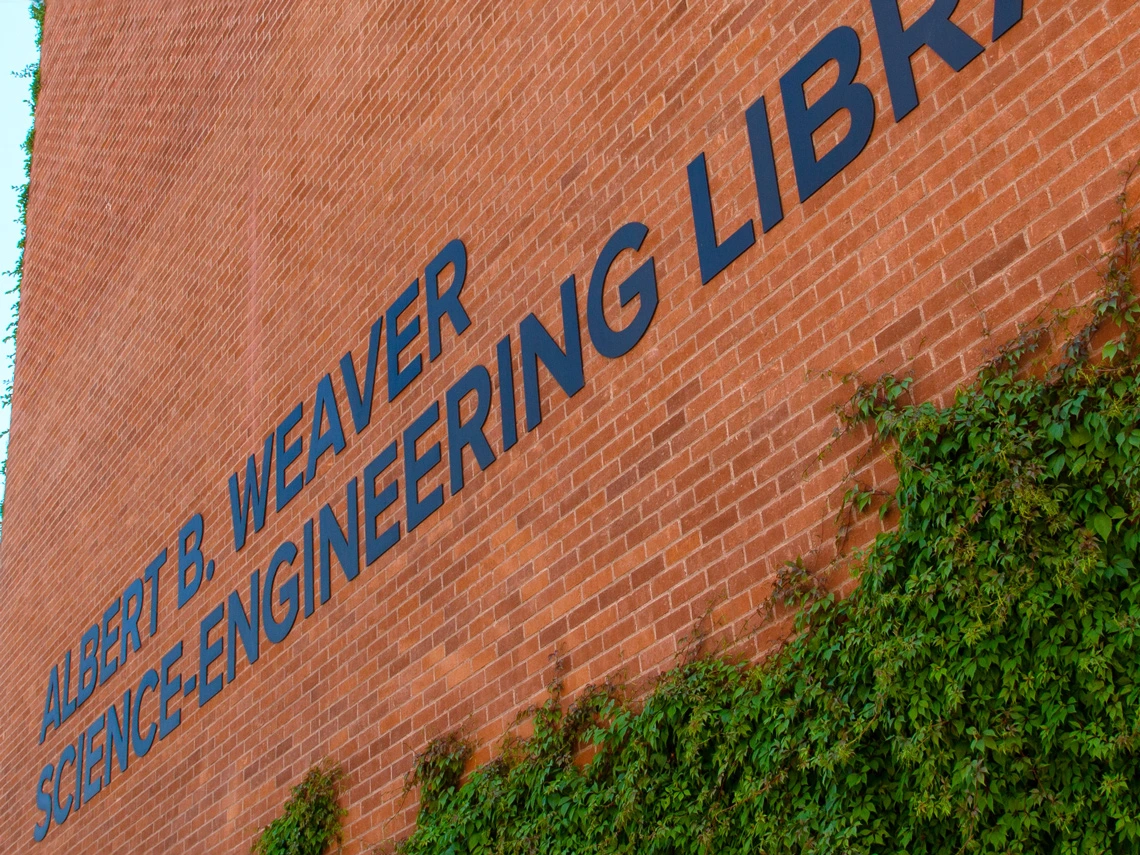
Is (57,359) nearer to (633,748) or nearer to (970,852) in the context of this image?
(633,748)

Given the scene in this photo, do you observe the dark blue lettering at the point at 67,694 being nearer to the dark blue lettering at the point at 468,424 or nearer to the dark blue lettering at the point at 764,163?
the dark blue lettering at the point at 468,424

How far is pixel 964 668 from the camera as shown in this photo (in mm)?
3963

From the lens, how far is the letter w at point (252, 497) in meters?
8.27

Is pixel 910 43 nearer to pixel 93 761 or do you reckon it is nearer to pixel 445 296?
pixel 445 296

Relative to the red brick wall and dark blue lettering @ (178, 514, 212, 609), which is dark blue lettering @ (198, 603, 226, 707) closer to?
the red brick wall

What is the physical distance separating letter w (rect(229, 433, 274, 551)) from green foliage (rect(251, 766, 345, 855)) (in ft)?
6.04

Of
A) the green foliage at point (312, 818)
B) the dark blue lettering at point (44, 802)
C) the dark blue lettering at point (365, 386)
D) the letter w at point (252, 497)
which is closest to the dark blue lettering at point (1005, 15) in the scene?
the dark blue lettering at point (365, 386)

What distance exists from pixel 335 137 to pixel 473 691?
13.2 feet

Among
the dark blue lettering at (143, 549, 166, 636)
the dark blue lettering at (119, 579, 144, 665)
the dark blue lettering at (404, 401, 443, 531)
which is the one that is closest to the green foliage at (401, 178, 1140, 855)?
the dark blue lettering at (404, 401, 443, 531)

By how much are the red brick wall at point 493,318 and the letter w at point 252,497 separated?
0.39 feet

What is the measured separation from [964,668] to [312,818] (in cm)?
392

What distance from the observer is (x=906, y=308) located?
4.59 meters

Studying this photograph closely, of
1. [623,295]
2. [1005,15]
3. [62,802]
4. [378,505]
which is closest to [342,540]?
[378,505]

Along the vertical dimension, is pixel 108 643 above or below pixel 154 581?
below
